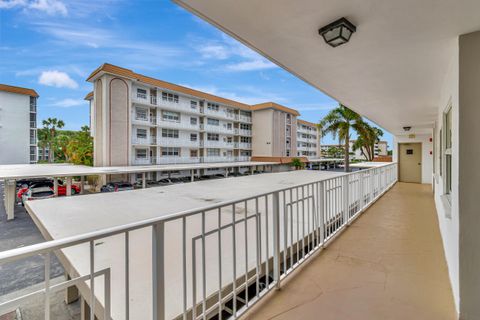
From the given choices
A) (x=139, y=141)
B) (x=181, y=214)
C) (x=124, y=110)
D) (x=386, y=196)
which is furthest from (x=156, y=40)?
(x=181, y=214)

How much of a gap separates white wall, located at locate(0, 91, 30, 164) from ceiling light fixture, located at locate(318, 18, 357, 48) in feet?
128

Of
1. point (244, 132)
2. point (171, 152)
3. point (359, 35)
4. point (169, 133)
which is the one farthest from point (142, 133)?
point (359, 35)

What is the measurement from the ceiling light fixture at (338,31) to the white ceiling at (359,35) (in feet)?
0.17

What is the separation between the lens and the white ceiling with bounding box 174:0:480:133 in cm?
172

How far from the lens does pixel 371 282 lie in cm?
246

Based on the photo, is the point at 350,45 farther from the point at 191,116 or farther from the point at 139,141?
the point at 191,116

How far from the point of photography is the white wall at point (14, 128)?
1088 inches

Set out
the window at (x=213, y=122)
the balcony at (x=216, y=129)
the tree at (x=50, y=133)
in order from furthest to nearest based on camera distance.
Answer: the tree at (x=50, y=133) < the window at (x=213, y=122) < the balcony at (x=216, y=129)

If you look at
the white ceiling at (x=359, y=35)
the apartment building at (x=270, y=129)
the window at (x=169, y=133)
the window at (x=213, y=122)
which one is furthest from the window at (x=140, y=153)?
the white ceiling at (x=359, y=35)

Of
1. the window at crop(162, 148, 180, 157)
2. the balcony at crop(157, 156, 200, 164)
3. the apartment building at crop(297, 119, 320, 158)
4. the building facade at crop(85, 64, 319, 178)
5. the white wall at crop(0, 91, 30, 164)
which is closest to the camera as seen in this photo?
the building facade at crop(85, 64, 319, 178)

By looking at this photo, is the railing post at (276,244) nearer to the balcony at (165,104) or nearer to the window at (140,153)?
the window at (140,153)

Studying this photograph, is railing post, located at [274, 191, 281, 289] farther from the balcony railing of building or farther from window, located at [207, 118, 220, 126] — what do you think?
window, located at [207, 118, 220, 126]

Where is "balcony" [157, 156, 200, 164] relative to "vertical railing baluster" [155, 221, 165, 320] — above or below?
above

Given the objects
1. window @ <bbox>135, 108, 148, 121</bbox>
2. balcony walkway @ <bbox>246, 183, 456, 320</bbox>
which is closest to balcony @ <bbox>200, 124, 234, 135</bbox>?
window @ <bbox>135, 108, 148, 121</bbox>
